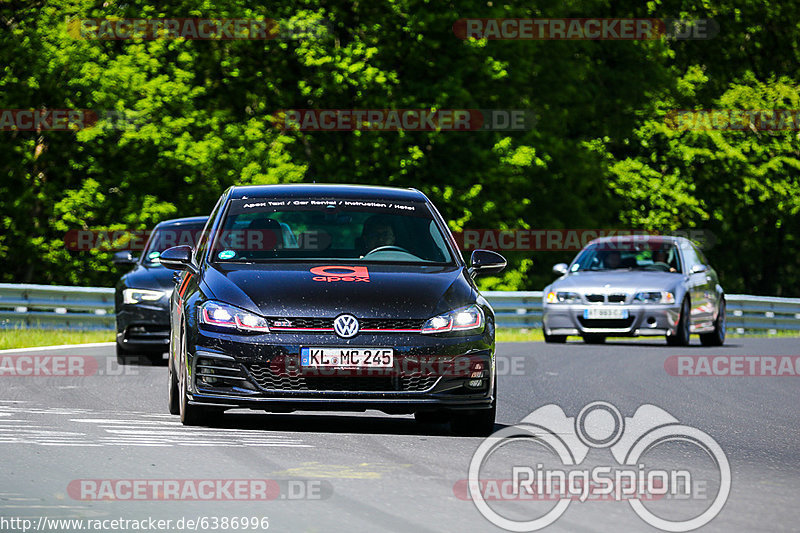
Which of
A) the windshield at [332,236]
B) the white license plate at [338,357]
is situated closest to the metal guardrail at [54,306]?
the windshield at [332,236]

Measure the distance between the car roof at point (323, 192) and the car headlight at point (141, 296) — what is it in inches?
247

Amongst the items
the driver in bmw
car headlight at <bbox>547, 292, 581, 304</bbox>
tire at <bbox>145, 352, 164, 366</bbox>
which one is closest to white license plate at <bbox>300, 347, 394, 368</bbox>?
the driver in bmw

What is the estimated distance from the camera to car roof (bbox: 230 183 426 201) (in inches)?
471

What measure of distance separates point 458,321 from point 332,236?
1.74 metres

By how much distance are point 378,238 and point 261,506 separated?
168 inches

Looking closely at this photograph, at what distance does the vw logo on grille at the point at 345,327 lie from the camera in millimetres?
10141

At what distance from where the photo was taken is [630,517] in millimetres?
7359

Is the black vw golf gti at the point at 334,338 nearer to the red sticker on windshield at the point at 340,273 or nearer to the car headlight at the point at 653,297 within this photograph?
the red sticker on windshield at the point at 340,273

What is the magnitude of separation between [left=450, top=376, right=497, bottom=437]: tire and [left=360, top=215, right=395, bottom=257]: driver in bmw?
4.62ft

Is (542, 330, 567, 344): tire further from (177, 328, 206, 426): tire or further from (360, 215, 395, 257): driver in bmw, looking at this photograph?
(177, 328, 206, 426): tire

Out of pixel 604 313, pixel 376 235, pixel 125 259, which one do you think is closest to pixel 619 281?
pixel 604 313

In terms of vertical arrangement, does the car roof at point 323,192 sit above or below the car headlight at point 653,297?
above

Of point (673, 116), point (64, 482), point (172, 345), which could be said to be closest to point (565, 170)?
point (673, 116)

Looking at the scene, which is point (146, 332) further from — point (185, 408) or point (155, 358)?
point (185, 408)
